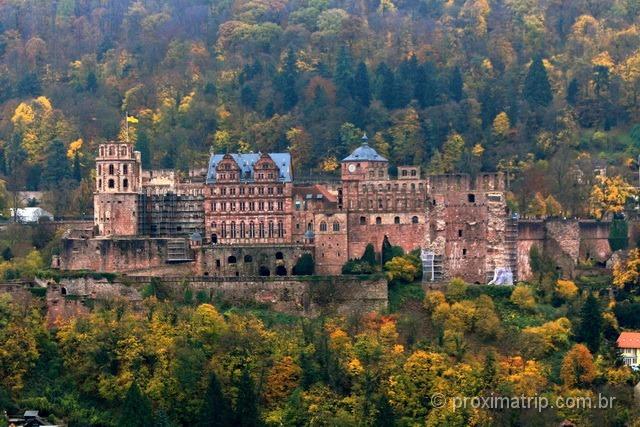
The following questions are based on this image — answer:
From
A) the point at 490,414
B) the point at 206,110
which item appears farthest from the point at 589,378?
the point at 206,110

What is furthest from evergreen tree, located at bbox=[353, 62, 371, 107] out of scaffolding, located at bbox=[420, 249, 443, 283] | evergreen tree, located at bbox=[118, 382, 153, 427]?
evergreen tree, located at bbox=[118, 382, 153, 427]

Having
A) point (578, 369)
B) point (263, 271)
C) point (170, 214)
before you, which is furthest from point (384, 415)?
point (170, 214)

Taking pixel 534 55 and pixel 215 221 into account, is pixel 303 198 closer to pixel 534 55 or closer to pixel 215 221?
pixel 215 221

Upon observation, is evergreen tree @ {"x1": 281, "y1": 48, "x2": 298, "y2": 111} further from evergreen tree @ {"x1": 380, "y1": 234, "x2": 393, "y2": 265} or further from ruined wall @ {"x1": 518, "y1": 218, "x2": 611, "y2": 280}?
ruined wall @ {"x1": 518, "y1": 218, "x2": 611, "y2": 280}

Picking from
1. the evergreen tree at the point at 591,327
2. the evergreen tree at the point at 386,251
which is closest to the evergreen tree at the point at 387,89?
the evergreen tree at the point at 386,251

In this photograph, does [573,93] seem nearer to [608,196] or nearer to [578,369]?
[608,196]

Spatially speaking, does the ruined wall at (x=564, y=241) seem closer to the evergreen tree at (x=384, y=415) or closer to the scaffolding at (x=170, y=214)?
the evergreen tree at (x=384, y=415)
